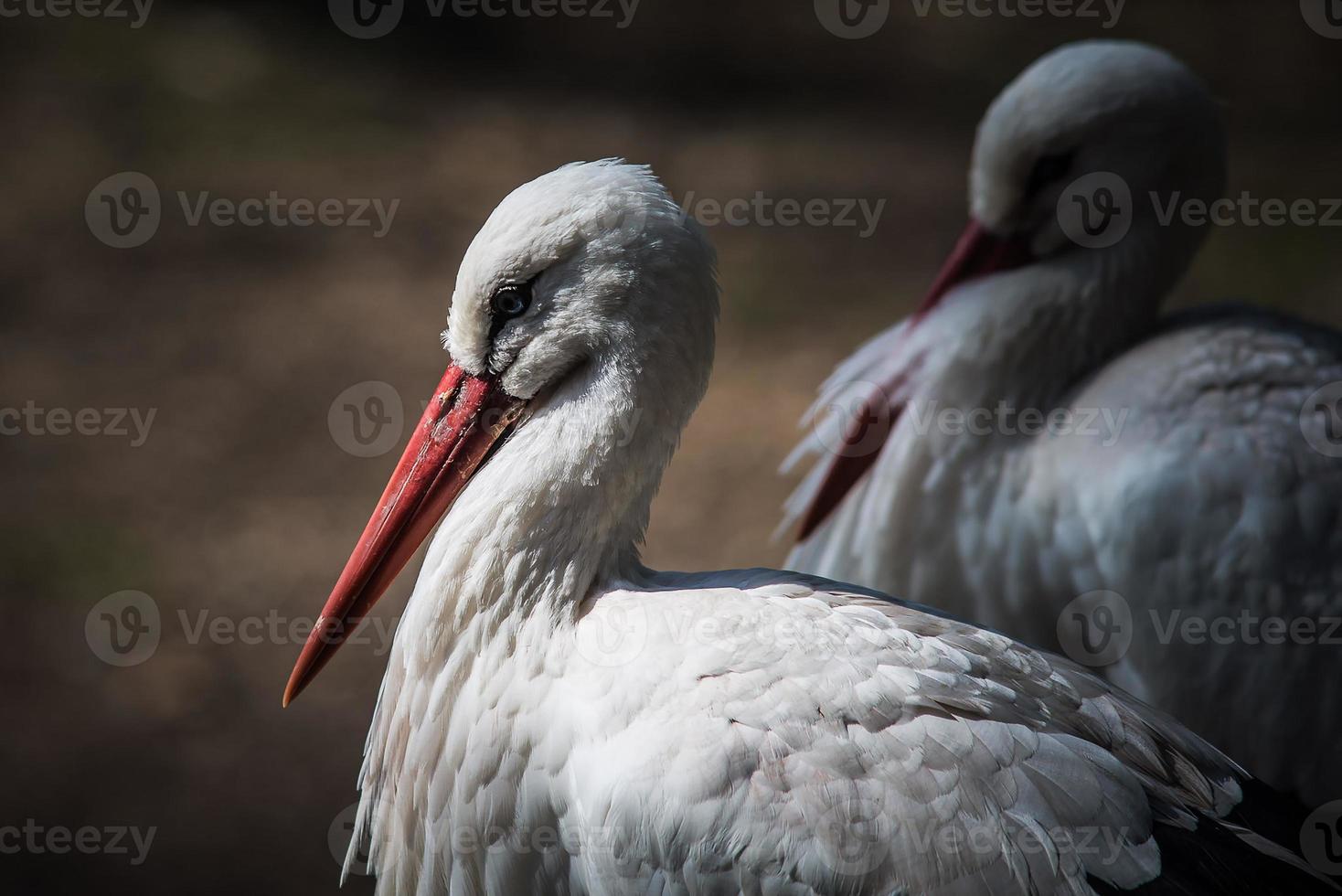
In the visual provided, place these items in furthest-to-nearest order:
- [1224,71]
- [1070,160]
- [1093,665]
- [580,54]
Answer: [1224,71], [580,54], [1070,160], [1093,665]

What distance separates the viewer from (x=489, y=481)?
4.75ft

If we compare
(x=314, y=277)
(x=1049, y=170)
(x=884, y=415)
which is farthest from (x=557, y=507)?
(x=314, y=277)

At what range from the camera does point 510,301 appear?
1.43m

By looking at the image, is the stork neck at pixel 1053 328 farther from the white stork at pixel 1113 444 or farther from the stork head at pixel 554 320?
the stork head at pixel 554 320

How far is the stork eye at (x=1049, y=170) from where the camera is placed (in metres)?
2.21

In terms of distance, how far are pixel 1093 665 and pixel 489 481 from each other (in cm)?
118

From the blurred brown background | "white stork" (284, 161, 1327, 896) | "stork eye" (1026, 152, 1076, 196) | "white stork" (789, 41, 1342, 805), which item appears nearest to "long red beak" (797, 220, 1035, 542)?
"white stork" (789, 41, 1342, 805)

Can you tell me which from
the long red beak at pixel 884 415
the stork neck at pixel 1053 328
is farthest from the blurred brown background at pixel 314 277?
the stork neck at pixel 1053 328

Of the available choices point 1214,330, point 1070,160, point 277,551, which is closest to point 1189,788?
point 1214,330

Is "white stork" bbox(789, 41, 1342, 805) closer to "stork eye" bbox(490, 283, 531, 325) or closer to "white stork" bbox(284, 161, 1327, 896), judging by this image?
"white stork" bbox(284, 161, 1327, 896)

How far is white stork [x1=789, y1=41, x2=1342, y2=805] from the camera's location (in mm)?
1944

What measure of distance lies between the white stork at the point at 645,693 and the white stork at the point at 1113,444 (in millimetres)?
598

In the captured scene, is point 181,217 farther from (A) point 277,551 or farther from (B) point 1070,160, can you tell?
(B) point 1070,160

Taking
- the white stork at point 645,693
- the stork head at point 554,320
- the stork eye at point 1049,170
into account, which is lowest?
the white stork at point 645,693
